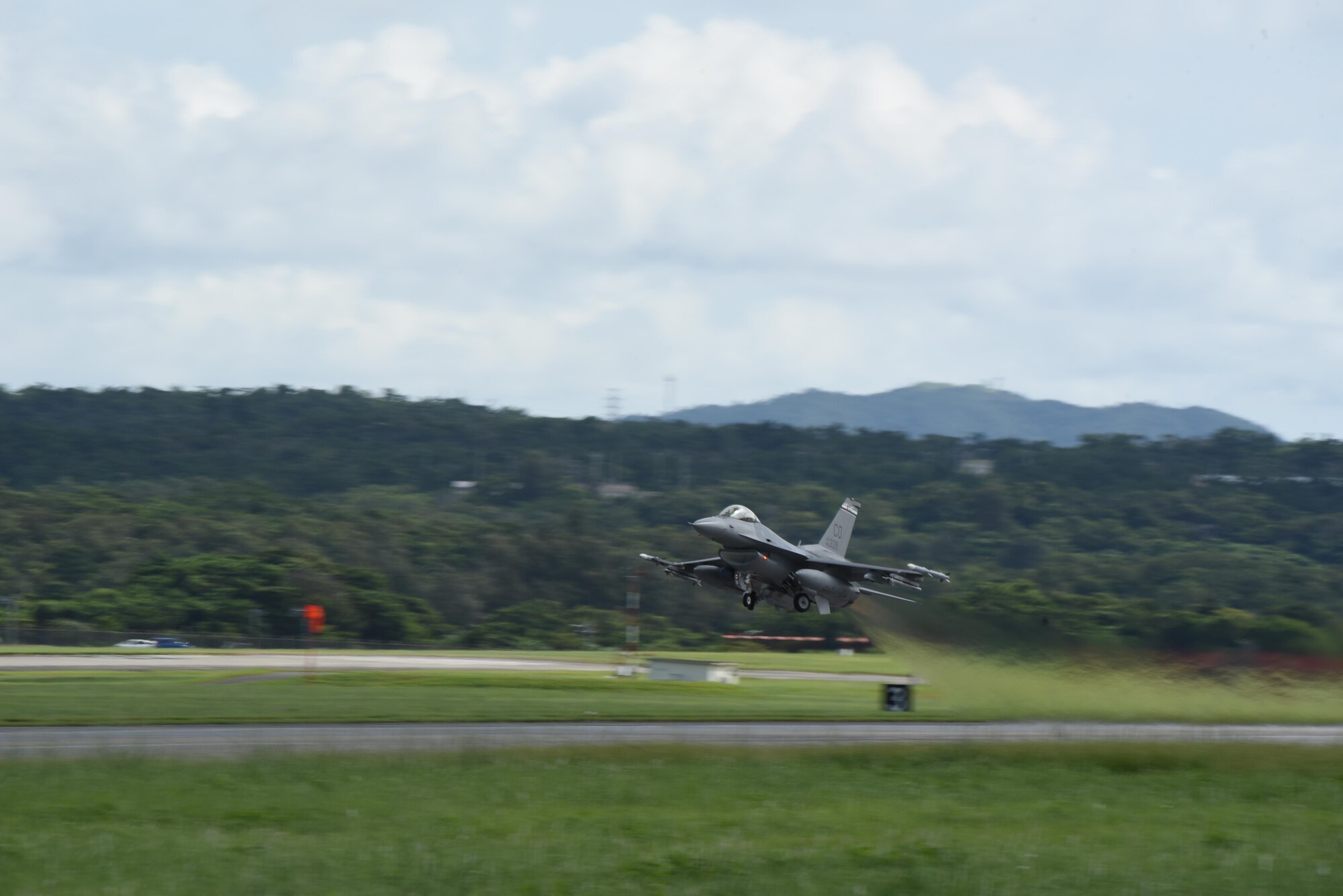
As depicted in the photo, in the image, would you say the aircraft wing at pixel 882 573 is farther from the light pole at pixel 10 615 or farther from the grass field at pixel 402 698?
the light pole at pixel 10 615

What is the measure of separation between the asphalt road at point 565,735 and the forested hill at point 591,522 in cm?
310

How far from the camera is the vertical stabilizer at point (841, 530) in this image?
40.2 metres

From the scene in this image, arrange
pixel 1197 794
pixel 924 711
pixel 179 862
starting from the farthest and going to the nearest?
pixel 924 711 < pixel 1197 794 < pixel 179 862

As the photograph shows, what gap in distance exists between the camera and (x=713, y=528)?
33.7 m

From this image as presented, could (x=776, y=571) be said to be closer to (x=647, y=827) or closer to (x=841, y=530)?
(x=841, y=530)

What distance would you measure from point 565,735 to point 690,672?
22249 millimetres

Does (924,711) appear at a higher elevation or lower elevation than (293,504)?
lower

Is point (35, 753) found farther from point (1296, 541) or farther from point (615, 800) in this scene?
point (1296, 541)

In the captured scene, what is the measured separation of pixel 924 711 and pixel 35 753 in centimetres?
2839

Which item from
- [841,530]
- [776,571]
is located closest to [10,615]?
[841,530]

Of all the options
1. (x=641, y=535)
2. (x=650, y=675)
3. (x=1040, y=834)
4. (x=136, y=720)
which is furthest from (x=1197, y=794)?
(x=641, y=535)

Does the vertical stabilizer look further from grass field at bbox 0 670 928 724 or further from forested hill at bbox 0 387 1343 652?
forested hill at bbox 0 387 1343 652

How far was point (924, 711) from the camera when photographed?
144ft

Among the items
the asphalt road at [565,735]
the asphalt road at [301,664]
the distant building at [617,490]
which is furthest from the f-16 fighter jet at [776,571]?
the distant building at [617,490]
